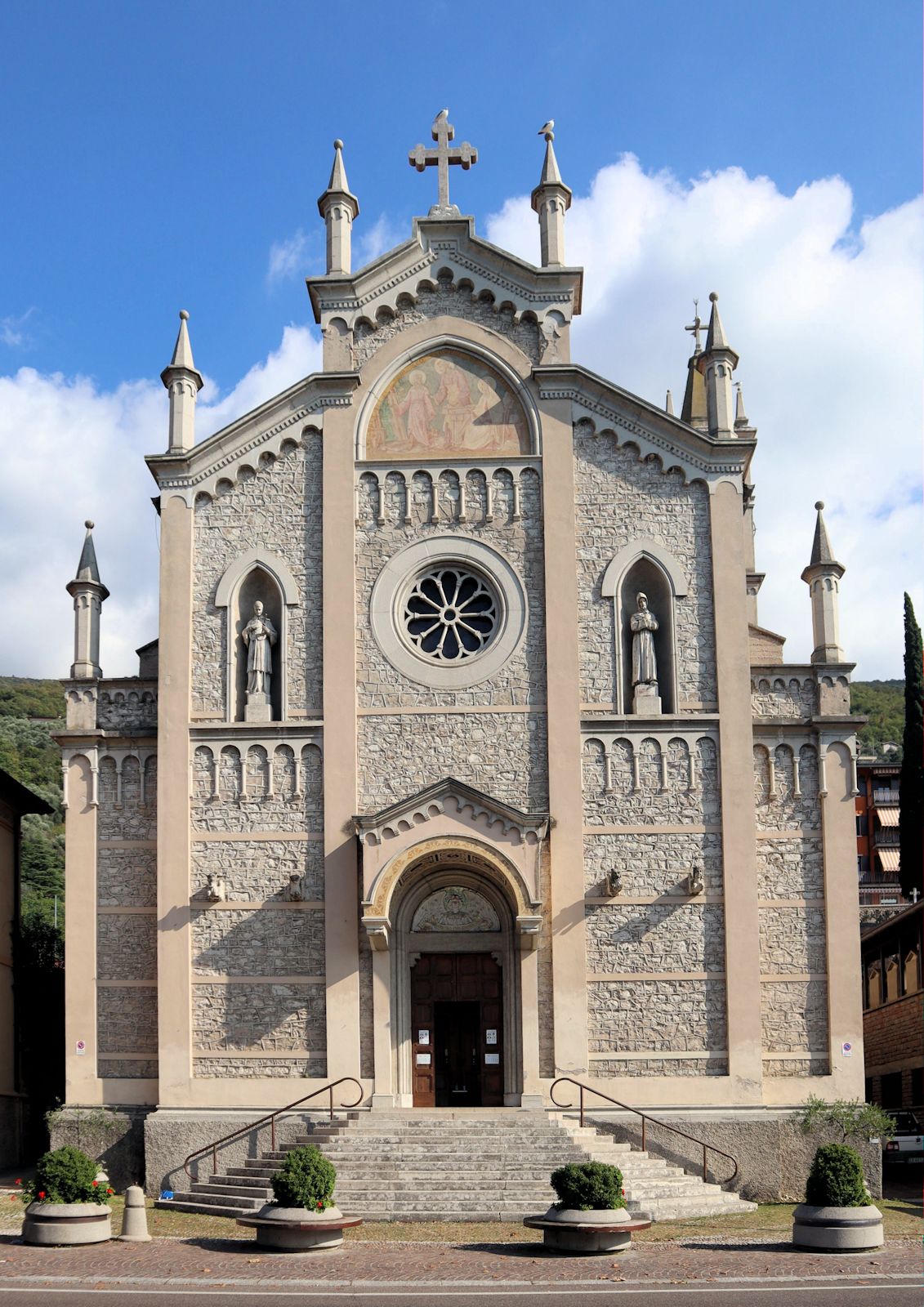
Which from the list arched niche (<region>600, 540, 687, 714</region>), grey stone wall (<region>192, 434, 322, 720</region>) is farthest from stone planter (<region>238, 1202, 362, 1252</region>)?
arched niche (<region>600, 540, 687, 714</region>)

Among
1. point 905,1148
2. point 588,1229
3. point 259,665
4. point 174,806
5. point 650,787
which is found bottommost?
point 905,1148

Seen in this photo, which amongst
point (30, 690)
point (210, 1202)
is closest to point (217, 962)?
point (210, 1202)

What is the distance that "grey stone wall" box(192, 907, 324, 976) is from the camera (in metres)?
26.3

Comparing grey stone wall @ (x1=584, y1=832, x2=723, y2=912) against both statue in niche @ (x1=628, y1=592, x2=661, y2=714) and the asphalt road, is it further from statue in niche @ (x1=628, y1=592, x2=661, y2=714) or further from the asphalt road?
the asphalt road

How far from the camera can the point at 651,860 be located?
86.9 ft

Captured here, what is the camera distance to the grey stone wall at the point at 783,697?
1078 inches

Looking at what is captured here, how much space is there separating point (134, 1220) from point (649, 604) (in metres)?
14.1

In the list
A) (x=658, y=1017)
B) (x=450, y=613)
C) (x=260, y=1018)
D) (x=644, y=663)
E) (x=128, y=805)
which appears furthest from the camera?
(x=450, y=613)

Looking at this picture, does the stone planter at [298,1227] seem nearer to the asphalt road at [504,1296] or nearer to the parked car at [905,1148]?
the asphalt road at [504,1296]

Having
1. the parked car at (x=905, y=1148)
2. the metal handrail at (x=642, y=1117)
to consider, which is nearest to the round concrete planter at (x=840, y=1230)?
the metal handrail at (x=642, y=1117)

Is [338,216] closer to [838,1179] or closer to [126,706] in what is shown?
[126,706]

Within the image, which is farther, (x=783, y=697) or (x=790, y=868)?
(x=783, y=697)

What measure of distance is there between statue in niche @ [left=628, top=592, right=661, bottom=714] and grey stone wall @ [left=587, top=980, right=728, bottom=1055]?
4974 millimetres

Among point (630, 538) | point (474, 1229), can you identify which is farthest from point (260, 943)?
point (630, 538)
